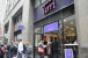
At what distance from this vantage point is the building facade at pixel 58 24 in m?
11.7

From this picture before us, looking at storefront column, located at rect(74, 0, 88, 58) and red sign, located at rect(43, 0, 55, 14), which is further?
red sign, located at rect(43, 0, 55, 14)

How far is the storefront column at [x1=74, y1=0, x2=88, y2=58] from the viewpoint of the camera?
11359 millimetres

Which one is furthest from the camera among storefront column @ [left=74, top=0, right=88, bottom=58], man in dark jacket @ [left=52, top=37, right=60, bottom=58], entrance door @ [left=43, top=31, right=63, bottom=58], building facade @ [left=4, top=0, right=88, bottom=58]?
man in dark jacket @ [left=52, top=37, right=60, bottom=58]

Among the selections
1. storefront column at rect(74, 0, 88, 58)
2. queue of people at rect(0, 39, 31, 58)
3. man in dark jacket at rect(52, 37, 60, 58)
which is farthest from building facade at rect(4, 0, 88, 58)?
queue of people at rect(0, 39, 31, 58)

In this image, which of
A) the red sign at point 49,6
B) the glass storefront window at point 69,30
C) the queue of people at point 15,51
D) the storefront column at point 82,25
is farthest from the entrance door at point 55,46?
the storefront column at point 82,25

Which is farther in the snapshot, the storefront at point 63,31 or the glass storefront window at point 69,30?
the glass storefront window at point 69,30

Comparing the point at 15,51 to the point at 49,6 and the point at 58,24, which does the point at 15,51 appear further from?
the point at 58,24

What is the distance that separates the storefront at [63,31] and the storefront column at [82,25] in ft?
1.62

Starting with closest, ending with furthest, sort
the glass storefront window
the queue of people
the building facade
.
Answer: the building facade < the glass storefront window < the queue of people

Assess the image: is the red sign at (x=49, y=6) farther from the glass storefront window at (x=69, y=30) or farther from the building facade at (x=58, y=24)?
the glass storefront window at (x=69, y=30)

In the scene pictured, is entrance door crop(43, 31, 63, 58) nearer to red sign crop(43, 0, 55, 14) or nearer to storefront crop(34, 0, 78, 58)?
storefront crop(34, 0, 78, 58)

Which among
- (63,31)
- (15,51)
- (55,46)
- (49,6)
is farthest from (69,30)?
(15,51)

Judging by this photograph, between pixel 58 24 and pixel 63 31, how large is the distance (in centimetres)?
103

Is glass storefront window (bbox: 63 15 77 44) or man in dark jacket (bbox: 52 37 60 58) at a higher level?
glass storefront window (bbox: 63 15 77 44)
